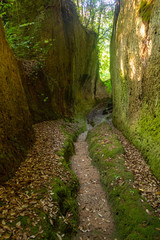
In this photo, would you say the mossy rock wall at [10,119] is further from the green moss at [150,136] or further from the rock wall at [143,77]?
the rock wall at [143,77]

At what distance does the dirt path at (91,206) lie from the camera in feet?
17.2

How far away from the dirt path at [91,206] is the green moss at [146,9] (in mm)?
8246

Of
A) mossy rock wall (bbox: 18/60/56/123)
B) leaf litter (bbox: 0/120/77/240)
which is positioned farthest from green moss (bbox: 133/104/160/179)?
mossy rock wall (bbox: 18/60/56/123)

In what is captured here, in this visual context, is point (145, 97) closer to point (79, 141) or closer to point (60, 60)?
point (79, 141)

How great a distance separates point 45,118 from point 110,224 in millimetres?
9093

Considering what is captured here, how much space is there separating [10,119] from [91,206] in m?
4.76

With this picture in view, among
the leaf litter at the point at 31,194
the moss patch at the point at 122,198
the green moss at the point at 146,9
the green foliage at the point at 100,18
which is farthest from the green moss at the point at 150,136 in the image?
the green foliage at the point at 100,18

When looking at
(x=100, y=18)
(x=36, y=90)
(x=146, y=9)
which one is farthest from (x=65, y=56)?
(x=100, y=18)

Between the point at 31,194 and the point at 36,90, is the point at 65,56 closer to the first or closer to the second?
the point at 36,90

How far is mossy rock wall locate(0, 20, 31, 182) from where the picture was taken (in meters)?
5.86

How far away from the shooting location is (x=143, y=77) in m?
8.66

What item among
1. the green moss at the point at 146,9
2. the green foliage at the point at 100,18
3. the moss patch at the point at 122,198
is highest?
the green foliage at the point at 100,18

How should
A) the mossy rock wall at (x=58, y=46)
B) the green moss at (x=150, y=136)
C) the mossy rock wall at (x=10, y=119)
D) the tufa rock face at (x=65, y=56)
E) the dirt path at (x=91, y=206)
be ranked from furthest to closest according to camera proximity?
the tufa rock face at (x=65, y=56)
the mossy rock wall at (x=58, y=46)
the green moss at (x=150, y=136)
the mossy rock wall at (x=10, y=119)
the dirt path at (x=91, y=206)

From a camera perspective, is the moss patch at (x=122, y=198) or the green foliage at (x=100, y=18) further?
the green foliage at (x=100, y=18)
